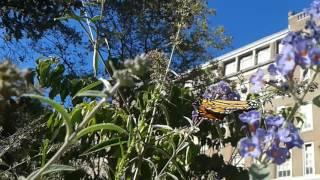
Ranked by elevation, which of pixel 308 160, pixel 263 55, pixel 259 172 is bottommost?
pixel 259 172

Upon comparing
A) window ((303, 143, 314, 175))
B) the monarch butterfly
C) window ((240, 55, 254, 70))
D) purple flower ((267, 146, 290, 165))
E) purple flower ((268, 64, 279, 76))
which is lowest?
purple flower ((267, 146, 290, 165))

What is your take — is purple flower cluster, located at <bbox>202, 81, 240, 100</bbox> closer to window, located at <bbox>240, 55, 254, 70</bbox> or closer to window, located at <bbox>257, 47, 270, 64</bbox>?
window, located at <bbox>257, 47, 270, 64</bbox>

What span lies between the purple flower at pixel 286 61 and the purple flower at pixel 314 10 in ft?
0.47

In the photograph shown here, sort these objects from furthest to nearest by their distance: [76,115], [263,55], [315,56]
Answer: [263,55] < [76,115] < [315,56]

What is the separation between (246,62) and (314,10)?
39488 mm

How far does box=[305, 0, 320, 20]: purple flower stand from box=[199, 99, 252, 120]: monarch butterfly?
1.06 metres

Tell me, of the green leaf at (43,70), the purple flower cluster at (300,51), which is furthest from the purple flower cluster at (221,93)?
the purple flower cluster at (300,51)

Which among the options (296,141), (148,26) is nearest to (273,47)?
(148,26)

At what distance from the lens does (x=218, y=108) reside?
2.65 metres

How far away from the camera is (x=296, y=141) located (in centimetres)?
146

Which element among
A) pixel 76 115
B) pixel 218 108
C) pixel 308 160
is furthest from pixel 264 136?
pixel 308 160

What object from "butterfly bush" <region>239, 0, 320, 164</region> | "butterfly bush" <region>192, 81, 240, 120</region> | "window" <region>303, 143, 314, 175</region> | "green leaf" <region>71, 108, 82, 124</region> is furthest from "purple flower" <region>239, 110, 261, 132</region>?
"window" <region>303, 143, 314, 175</region>

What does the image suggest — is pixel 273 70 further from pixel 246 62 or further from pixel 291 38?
pixel 246 62

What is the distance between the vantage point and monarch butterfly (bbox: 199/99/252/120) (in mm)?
2604
